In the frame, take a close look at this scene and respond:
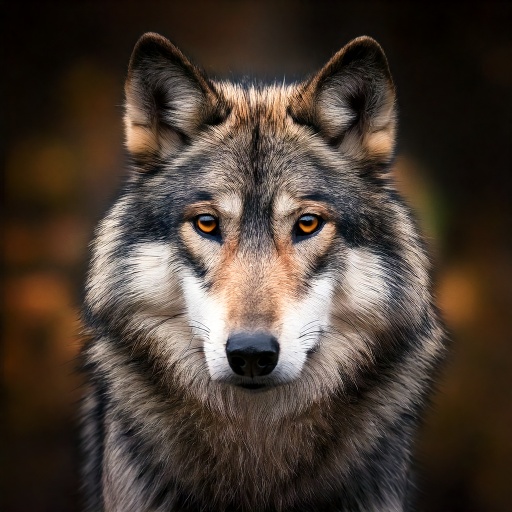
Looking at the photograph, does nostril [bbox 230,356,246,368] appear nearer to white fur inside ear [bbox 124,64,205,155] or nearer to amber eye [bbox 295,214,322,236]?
amber eye [bbox 295,214,322,236]

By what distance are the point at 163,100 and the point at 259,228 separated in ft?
2.69

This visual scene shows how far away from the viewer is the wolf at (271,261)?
3.31 metres

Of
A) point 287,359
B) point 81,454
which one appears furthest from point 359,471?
point 81,454

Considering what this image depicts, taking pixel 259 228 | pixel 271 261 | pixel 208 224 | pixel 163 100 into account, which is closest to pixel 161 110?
pixel 163 100

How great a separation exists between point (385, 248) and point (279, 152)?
630 millimetres

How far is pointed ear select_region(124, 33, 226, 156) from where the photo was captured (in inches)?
135

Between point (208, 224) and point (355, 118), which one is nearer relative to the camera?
point (208, 224)

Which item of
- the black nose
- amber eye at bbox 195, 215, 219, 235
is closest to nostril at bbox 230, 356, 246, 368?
the black nose

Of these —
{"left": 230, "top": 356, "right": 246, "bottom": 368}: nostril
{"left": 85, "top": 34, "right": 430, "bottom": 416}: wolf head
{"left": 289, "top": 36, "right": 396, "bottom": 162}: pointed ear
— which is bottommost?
{"left": 230, "top": 356, "right": 246, "bottom": 368}: nostril

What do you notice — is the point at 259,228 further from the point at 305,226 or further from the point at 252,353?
the point at 252,353

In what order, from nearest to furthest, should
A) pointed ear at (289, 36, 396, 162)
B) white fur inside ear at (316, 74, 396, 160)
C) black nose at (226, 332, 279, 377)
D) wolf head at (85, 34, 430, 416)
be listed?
black nose at (226, 332, 279, 377), wolf head at (85, 34, 430, 416), pointed ear at (289, 36, 396, 162), white fur inside ear at (316, 74, 396, 160)

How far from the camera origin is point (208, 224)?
331 cm

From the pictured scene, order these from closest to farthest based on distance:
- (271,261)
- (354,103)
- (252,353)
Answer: (252,353) → (271,261) → (354,103)

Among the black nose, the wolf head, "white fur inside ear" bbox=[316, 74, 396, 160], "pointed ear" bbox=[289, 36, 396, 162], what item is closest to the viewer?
the black nose
